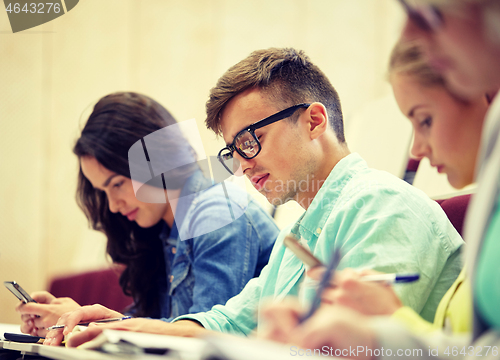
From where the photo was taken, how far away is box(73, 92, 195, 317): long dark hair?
3.85 feet

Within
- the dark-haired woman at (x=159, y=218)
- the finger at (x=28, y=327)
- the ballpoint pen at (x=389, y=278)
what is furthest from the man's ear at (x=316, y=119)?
the finger at (x=28, y=327)

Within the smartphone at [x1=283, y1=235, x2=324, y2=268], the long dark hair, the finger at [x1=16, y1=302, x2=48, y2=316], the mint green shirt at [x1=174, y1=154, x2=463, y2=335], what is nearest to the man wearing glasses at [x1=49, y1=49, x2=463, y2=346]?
the mint green shirt at [x1=174, y1=154, x2=463, y2=335]

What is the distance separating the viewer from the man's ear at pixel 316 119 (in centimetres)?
82

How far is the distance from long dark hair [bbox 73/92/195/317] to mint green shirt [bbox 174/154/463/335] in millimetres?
525

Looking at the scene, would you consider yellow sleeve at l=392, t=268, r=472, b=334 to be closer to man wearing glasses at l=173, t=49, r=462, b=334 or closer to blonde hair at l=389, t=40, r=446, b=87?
man wearing glasses at l=173, t=49, r=462, b=334

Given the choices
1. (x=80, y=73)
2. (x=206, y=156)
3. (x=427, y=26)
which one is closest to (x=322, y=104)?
(x=206, y=156)

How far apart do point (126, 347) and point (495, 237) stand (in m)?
0.31

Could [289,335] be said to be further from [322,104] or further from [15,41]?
[15,41]

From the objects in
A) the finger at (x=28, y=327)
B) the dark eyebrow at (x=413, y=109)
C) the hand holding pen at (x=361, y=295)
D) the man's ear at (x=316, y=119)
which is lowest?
the finger at (x=28, y=327)

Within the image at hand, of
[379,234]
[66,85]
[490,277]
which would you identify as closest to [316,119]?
[379,234]

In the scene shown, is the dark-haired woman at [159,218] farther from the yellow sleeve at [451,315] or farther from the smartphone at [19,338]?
the yellow sleeve at [451,315]

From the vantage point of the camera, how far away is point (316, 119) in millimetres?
825

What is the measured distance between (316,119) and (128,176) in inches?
23.1

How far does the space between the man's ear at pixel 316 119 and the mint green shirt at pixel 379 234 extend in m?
0.09
